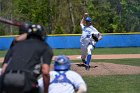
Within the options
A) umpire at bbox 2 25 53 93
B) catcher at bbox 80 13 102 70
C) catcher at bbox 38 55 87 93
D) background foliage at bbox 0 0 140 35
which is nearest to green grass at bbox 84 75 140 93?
catcher at bbox 80 13 102 70

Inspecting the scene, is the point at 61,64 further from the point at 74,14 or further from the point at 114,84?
the point at 74,14

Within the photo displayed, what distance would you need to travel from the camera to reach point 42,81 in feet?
15.6

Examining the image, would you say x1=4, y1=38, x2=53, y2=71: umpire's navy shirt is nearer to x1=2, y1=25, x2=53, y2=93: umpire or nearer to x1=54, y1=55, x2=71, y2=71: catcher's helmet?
x1=2, y1=25, x2=53, y2=93: umpire

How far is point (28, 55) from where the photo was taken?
460 cm

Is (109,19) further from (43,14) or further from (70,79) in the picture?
(70,79)

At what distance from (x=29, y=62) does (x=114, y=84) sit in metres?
6.57

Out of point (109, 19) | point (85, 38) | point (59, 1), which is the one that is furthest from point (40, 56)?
point (109, 19)

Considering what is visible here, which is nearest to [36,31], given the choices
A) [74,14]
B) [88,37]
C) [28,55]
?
[28,55]

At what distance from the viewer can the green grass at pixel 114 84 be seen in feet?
32.7

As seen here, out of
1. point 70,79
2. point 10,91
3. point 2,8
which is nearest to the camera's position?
point 10,91

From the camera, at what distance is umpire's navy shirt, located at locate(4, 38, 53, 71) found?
15.0 ft

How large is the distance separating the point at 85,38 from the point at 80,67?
38.9 inches

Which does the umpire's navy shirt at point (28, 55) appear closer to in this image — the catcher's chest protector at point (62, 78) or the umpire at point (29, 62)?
the umpire at point (29, 62)

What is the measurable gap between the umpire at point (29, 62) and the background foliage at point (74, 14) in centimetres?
3931
